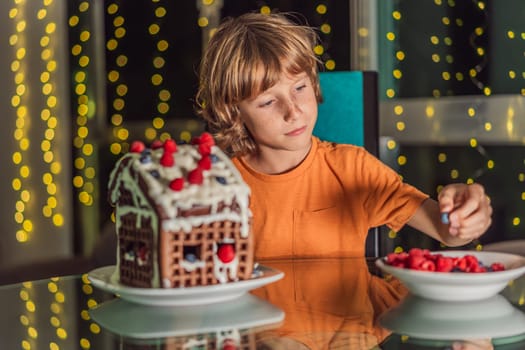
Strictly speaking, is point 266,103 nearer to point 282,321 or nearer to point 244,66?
point 244,66

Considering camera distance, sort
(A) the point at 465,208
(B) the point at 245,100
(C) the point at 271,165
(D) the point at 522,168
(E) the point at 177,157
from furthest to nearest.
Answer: (D) the point at 522,168, (C) the point at 271,165, (B) the point at 245,100, (A) the point at 465,208, (E) the point at 177,157

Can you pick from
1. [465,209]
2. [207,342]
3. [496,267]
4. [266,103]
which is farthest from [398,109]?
[207,342]

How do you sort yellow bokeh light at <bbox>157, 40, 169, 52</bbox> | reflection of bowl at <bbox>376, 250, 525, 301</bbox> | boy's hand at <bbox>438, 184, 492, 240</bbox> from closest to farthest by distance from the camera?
reflection of bowl at <bbox>376, 250, 525, 301</bbox>
boy's hand at <bbox>438, 184, 492, 240</bbox>
yellow bokeh light at <bbox>157, 40, 169, 52</bbox>

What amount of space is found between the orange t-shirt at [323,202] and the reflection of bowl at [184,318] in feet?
1.85

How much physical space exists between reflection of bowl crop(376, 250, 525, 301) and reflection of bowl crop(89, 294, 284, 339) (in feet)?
0.54

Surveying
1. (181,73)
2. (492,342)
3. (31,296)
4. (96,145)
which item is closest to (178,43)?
(181,73)

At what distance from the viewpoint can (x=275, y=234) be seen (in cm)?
154

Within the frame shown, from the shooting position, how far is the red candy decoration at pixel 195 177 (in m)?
0.93

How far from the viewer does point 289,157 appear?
5.24 feet

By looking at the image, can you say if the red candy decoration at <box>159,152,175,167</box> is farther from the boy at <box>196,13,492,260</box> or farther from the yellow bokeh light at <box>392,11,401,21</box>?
the yellow bokeh light at <box>392,11,401,21</box>

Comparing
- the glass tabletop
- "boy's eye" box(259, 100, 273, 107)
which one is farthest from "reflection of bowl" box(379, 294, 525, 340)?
"boy's eye" box(259, 100, 273, 107)

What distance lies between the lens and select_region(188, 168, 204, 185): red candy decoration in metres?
0.93

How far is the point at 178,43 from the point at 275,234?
1.28 m

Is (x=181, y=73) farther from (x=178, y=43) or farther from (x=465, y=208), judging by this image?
(x=465, y=208)
